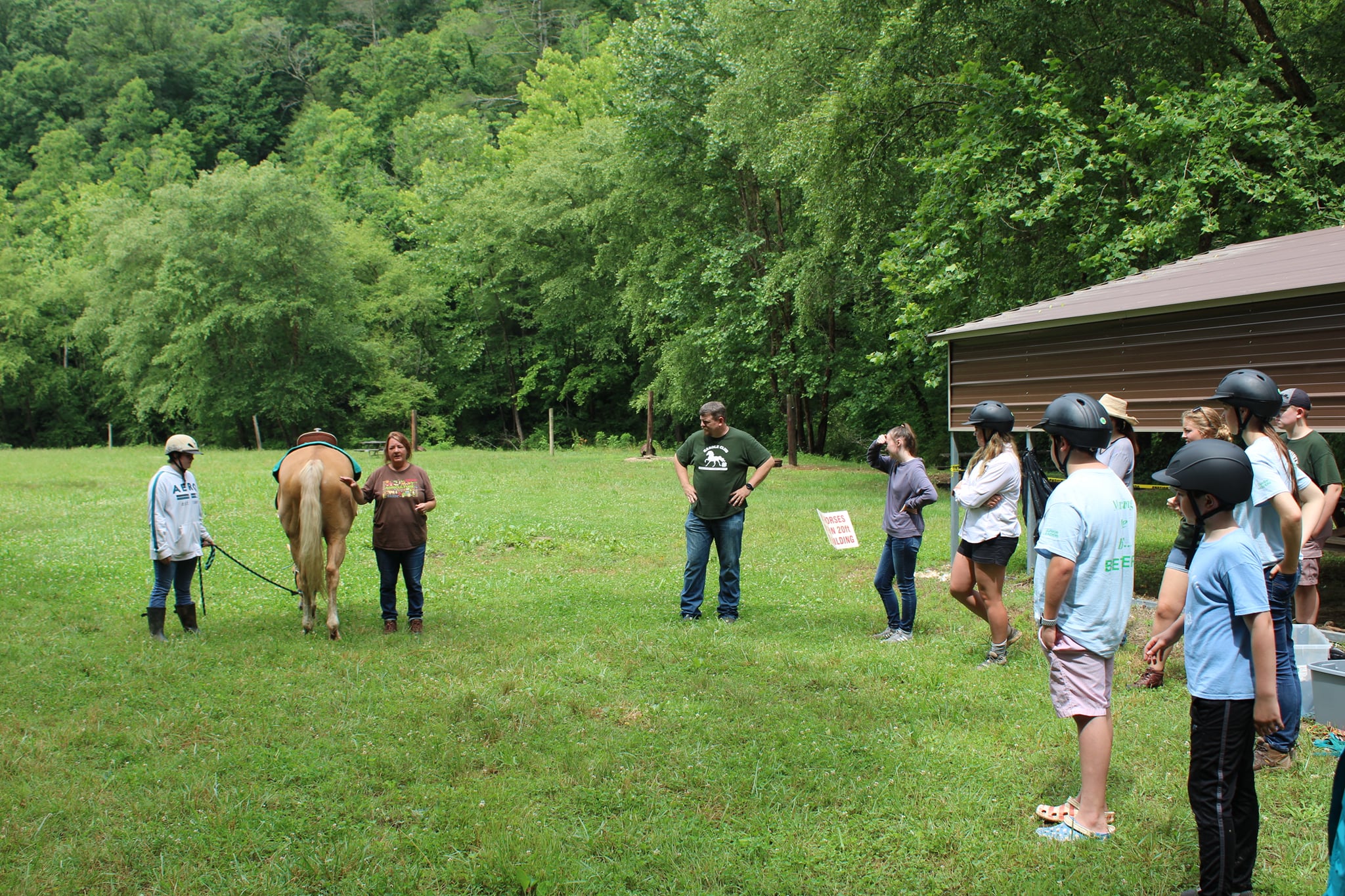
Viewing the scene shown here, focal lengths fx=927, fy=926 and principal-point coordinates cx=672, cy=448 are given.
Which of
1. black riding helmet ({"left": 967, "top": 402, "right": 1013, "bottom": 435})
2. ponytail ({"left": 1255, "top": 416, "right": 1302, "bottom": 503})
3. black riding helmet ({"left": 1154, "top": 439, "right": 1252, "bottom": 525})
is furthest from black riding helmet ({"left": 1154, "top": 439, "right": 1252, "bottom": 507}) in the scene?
black riding helmet ({"left": 967, "top": 402, "right": 1013, "bottom": 435})

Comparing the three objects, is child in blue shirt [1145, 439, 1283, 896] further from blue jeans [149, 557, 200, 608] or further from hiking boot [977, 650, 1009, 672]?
blue jeans [149, 557, 200, 608]

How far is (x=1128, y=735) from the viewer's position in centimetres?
557

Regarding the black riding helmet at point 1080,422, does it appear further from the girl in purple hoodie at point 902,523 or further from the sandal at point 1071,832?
the girl in purple hoodie at point 902,523

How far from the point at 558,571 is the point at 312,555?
4.13 metres

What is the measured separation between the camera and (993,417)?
6359 mm

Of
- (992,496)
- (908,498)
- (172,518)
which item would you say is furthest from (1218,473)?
(172,518)

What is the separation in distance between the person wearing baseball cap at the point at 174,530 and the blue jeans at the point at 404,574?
1.55m

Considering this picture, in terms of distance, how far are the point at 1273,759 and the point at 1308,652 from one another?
1.50 m

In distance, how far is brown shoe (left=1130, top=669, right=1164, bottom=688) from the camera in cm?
651

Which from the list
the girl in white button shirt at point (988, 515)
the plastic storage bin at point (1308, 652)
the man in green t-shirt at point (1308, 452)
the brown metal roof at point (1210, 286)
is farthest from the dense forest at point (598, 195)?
the girl in white button shirt at point (988, 515)

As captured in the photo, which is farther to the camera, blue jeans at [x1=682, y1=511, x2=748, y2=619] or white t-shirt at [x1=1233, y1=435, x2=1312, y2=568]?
blue jeans at [x1=682, y1=511, x2=748, y2=619]

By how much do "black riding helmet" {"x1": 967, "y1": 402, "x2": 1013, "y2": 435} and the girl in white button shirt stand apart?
0.02 metres

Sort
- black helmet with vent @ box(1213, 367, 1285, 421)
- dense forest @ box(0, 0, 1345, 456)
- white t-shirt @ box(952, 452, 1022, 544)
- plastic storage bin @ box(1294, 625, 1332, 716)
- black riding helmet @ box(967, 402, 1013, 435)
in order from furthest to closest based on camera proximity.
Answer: dense forest @ box(0, 0, 1345, 456) → white t-shirt @ box(952, 452, 1022, 544) → black riding helmet @ box(967, 402, 1013, 435) → plastic storage bin @ box(1294, 625, 1332, 716) → black helmet with vent @ box(1213, 367, 1285, 421)

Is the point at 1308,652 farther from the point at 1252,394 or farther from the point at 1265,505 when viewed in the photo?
the point at 1252,394
